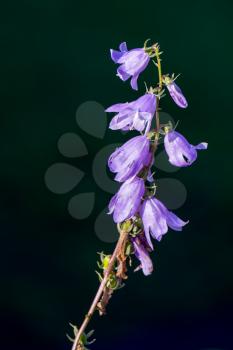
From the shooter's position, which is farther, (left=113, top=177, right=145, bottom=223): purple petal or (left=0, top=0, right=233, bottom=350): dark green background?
(left=0, top=0, right=233, bottom=350): dark green background

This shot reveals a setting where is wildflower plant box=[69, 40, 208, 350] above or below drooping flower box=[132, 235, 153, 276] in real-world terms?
above

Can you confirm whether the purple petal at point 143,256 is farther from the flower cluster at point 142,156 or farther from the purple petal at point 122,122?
the purple petal at point 122,122

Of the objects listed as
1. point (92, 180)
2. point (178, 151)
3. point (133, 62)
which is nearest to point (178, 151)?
point (178, 151)

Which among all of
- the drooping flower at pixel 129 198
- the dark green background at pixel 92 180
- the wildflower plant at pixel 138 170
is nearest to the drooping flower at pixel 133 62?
the wildflower plant at pixel 138 170

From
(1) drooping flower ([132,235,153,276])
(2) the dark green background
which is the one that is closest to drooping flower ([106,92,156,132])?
(1) drooping flower ([132,235,153,276])

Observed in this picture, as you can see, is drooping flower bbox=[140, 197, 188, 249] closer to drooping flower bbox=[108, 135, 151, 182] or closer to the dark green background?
drooping flower bbox=[108, 135, 151, 182]

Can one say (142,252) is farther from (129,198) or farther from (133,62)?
(133,62)

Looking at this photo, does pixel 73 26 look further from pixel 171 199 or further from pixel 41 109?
pixel 171 199
